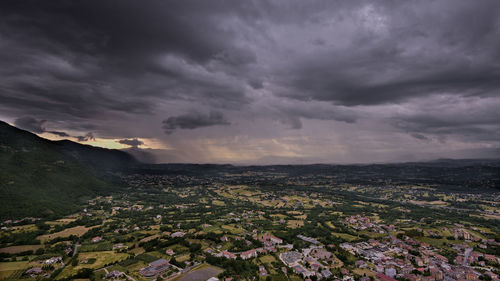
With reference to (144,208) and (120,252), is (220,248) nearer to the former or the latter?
(120,252)

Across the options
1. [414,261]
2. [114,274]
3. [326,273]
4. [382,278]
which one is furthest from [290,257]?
[114,274]

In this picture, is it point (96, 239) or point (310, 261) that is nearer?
point (310, 261)

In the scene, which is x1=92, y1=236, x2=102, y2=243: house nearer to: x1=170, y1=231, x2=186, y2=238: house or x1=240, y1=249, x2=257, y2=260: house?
x1=170, y1=231, x2=186, y2=238: house

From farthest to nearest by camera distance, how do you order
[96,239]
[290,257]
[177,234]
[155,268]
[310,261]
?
[177,234] → [96,239] → [290,257] → [310,261] → [155,268]

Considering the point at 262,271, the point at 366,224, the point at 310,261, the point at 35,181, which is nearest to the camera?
the point at 262,271

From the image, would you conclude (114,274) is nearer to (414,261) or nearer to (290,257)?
(290,257)

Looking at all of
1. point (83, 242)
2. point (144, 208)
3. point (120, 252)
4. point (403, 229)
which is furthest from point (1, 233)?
point (403, 229)

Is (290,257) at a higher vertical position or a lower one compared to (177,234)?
lower

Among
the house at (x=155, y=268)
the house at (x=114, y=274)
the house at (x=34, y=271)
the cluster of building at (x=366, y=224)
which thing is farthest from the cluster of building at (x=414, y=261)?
the house at (x=34, y=271)
